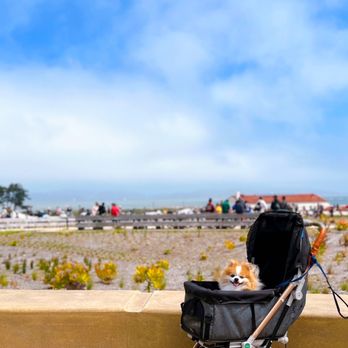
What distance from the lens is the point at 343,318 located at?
10.6ft

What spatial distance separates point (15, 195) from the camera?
6438 cm

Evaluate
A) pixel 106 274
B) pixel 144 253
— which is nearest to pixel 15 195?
pixel 144 253

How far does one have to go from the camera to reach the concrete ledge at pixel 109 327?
3.32 meters

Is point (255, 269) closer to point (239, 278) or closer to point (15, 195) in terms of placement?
point (239, 278)

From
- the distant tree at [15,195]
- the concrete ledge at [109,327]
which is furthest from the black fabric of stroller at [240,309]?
the distant tree at [15,195]

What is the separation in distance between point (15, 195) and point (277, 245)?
64.3m

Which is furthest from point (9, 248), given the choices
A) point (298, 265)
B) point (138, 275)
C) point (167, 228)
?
point (298, 265)

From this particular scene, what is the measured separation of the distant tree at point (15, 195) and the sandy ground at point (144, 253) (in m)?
43.6

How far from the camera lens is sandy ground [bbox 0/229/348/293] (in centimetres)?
1111

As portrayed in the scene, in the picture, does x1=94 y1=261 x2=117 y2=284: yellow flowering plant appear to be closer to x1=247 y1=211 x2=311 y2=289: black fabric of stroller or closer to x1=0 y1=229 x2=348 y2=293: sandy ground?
x1=0 y1=229 x2=348 y2=293: sandy ground

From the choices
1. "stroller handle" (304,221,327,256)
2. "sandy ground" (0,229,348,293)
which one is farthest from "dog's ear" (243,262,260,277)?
"sandy ground" (0,229,348,293)

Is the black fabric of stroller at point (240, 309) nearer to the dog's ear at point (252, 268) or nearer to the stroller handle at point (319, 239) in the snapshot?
the stroller handle at point (319, 239)

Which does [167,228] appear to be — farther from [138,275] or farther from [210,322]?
[210,322]

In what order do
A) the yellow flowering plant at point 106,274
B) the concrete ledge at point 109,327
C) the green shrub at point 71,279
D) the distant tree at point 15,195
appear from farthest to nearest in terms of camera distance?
the distant tree at point 15,195 < the yellow flowering plant at point 106,274 < the green shrub at point 71,279 < the concrete ledge at point 109,327
